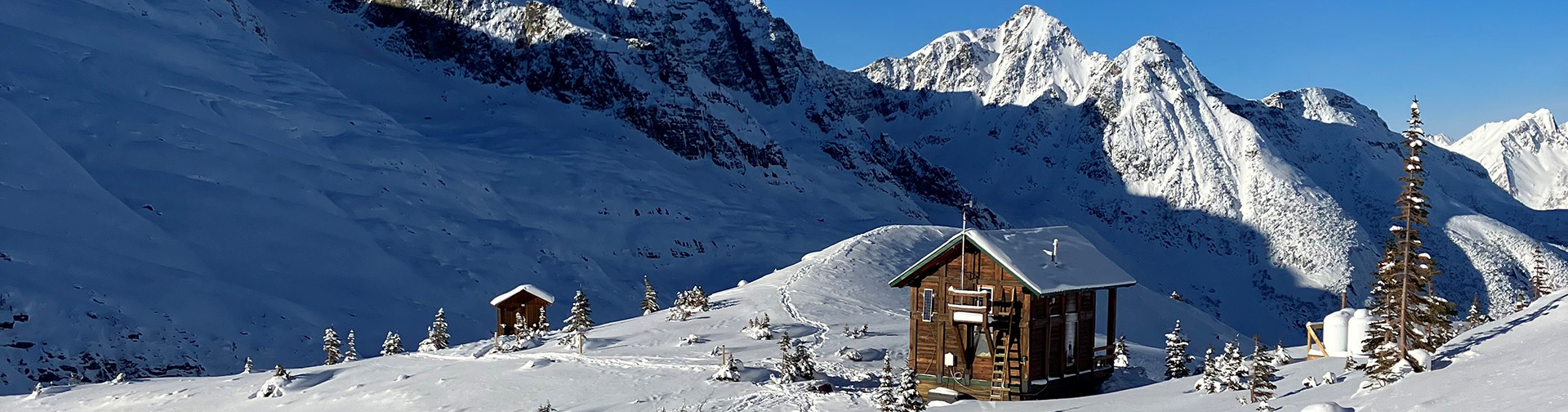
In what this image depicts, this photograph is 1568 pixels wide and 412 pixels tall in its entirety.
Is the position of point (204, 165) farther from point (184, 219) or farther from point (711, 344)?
Result: point (711, 344)

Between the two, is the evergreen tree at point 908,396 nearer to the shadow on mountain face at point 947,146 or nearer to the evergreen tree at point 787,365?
the evergreen tree at point 787,365

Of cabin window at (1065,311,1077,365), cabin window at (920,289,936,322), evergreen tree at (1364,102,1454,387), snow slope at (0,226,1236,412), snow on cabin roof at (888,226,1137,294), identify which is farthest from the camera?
cabin window at (920,289,936,322)

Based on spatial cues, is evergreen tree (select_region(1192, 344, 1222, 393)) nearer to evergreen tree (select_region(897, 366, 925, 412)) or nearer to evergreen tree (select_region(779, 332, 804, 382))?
evergreen tree (select_region(897, 366, 925, 412))

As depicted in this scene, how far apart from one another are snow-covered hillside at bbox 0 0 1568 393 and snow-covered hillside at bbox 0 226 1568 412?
17.4m

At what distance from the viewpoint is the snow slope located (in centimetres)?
2666

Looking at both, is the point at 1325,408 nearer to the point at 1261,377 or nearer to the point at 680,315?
the point at 1261,377

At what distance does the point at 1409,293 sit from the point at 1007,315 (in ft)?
31.4

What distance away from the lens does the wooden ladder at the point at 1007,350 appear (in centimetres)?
2667

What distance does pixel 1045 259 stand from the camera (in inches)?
1083

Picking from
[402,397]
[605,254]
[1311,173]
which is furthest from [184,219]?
[1311,173]

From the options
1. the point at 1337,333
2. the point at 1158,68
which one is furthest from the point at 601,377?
the point at 1158,68

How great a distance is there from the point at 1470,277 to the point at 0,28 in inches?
6834

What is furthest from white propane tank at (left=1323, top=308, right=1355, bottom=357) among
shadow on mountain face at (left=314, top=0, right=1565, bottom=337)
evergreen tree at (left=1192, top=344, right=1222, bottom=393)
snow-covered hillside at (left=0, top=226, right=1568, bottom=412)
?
shadow on mountain face at (left=314, top=0, right=1565, bottom=337)

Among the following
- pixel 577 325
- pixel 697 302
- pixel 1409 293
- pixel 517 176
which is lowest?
pixel 577 325
